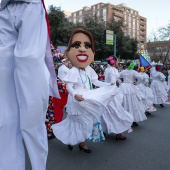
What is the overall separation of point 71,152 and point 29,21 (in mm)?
2365

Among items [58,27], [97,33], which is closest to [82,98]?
[58,27]

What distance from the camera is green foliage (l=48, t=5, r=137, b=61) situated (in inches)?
1016

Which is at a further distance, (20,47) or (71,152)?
(71,152)

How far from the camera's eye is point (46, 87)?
6.15ft

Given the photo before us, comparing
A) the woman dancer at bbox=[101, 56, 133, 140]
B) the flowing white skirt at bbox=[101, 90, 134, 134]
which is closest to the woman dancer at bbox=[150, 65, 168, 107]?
the woman dancer at bbox=[101, 56, 133, 140]

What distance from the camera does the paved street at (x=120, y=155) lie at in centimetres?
303

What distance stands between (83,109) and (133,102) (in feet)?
7.57

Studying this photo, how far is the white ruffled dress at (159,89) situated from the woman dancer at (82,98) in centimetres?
503

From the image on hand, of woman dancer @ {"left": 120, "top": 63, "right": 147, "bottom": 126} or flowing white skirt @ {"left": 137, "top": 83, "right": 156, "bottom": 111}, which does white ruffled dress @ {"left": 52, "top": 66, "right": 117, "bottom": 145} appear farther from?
flowing white skirt @ {"left": 137, "top": 83, "right": 156, "bottom": 111}

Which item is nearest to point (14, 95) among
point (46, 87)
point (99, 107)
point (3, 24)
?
point (46, 87)

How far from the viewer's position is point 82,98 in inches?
126

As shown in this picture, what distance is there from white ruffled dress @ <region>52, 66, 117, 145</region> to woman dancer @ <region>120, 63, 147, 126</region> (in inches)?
71.3

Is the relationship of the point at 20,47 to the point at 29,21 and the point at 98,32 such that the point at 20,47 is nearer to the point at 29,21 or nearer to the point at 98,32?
the point at 29,21

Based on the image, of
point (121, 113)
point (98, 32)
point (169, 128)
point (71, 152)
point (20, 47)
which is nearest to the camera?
point (20, 47)
